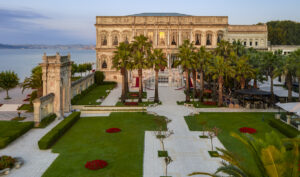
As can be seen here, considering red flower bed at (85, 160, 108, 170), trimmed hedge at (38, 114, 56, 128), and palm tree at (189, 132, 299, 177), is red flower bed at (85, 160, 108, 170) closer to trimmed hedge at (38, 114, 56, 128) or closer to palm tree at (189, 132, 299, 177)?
palm tree at (189, 132, 299, 177)

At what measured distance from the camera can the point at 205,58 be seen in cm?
4862

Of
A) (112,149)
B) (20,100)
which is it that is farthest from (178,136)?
(20,100)

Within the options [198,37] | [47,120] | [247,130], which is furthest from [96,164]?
[198,37]

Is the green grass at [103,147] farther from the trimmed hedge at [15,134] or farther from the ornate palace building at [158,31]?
the ornate palace building at [158,31]

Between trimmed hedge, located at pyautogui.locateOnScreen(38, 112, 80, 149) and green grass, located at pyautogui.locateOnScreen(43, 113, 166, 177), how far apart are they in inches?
18.7

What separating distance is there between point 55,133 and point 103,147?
5182 millimetres

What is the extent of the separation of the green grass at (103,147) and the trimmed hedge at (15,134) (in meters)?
4.26

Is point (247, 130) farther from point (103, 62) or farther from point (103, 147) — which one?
point (103, 62)

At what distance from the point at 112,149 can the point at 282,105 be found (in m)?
21.3

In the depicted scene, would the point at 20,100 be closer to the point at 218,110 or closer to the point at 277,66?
the point at 218,110

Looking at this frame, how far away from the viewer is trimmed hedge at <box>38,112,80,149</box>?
25.8 metres

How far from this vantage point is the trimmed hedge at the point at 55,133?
25.8 meters

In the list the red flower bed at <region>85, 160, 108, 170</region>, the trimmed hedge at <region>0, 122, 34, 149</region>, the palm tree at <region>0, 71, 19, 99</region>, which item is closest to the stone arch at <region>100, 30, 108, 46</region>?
the palm tree at <region>0, 71, 19, 99</region>

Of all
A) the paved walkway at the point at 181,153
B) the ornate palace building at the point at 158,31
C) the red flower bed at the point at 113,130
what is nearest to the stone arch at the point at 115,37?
the ornate palace building at the point at 158,31
